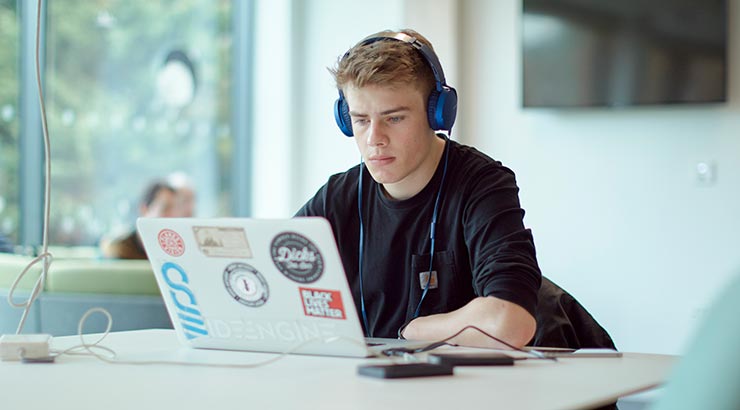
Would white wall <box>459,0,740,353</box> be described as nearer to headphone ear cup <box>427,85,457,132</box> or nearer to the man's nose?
headphone ear cup <box>427,85,457,132</box>

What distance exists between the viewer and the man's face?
196 centimetres

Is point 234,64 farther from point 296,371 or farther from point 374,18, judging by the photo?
point 296,371

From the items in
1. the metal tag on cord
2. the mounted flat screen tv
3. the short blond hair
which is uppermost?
the mounted flat screen tv

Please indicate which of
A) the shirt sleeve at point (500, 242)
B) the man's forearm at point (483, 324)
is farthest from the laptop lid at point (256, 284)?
the shirt sleeve at point (500, 242)

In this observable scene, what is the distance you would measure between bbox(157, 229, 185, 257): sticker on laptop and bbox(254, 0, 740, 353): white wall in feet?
10.8

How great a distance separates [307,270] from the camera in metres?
1.35

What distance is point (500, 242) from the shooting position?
180cm

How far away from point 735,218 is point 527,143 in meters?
1.04

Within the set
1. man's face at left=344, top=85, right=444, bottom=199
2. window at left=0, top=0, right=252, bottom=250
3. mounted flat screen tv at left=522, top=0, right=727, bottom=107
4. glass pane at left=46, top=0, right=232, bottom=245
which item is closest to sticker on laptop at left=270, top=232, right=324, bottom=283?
man's face at left=344, top=85, right=444, bottom=199

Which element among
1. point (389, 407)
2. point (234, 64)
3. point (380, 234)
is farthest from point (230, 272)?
point (234, 64)

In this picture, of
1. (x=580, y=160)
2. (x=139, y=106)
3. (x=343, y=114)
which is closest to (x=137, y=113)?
(x=139, y=106)

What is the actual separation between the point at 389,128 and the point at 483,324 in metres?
0.52

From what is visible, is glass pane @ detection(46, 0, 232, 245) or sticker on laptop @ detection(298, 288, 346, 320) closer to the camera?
sticker on laptop @ detection(298, 288, 346, 320)

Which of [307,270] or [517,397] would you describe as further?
[307,270]
